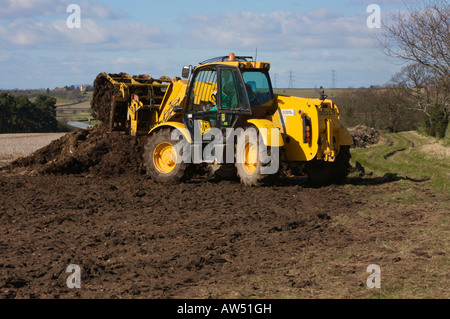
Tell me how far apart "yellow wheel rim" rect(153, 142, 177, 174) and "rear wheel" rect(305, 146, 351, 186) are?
3.04 m

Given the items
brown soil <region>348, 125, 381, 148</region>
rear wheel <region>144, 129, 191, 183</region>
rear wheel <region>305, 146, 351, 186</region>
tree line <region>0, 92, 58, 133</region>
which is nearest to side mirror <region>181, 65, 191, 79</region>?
rear wheel <region>144, 129, 191, 183</region>

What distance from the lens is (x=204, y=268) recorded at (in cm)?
671

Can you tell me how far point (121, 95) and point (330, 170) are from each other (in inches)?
205

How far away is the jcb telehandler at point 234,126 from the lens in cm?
1144

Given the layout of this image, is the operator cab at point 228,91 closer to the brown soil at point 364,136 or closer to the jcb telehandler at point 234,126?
the jcb telehandler at point 234,126

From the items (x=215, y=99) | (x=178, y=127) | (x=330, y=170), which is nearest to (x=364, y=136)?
(x=330, y=170)

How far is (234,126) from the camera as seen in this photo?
11.9m

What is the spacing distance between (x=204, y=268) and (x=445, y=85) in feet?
67.0

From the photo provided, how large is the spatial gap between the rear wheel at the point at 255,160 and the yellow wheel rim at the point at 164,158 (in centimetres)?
173

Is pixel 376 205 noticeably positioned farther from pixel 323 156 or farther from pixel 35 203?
pixel 35 203

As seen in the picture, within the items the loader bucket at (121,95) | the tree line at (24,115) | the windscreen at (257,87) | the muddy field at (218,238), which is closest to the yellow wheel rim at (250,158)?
the muddy field at (218,238)

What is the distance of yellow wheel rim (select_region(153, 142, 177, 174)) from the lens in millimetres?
12930

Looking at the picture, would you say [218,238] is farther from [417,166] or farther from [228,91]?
[417,166]
